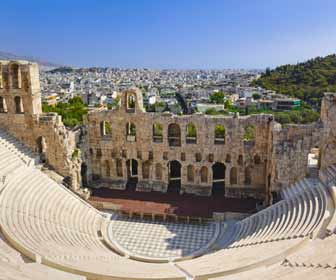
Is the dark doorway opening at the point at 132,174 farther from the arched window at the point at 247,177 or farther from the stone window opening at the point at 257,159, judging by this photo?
the stone window opening at the point at 257,159

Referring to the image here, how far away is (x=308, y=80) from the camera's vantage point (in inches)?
3054

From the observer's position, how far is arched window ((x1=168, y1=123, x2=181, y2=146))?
27.4 metres

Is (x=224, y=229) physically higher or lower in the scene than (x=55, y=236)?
lower

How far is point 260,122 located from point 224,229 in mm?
8874

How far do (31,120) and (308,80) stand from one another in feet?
228

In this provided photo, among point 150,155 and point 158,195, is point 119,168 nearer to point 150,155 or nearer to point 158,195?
point 150,155

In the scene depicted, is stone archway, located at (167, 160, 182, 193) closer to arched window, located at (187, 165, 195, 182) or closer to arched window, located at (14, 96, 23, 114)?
arched window, located at (187, 165, 195, 182)

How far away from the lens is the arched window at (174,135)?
27.4 meters

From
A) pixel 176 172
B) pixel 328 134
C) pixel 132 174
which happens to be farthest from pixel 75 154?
pixel 328 134

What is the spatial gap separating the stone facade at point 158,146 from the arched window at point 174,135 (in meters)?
0.09

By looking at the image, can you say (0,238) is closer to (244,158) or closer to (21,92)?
(21,92)

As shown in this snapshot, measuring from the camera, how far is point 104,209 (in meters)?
23.8

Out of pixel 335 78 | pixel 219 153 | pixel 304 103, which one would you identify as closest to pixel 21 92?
pixel 219 153

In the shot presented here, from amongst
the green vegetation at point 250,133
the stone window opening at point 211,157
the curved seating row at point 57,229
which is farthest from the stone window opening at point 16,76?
the green vegetation at point 250,133
